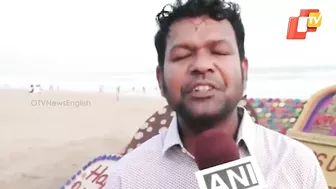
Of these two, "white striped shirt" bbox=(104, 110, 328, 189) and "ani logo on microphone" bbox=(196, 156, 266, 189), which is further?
"white striped shirt" bbox=(104, 110, 328, 189)

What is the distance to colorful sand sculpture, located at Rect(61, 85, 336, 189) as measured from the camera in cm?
131

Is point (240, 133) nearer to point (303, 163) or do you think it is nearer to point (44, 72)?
point (303, 163)

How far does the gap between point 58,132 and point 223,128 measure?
2.32 feet

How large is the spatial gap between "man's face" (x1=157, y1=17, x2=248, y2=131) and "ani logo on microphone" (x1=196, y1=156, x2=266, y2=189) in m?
0.22

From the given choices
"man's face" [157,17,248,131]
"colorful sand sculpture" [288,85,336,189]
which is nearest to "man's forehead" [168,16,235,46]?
"man's face" [157,17,248,131]

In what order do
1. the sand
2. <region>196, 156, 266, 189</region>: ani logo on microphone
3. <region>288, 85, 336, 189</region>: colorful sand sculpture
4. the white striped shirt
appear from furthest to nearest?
1. the sand
2. <region>288, 85, 336, 189</region>: colorful sand sculpture
3. the white striped shirt
4. <region>196, 156, 266, 189</region>: ani logo on microphone

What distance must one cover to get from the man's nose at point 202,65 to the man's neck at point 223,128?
0.31 ft

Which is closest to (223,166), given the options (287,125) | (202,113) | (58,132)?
(202,113)

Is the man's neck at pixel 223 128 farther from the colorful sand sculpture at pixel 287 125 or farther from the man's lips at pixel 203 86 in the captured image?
the colorful sand sculpture at pixel 287 125

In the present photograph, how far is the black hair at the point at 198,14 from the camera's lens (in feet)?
2.99

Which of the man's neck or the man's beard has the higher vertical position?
the man's beard

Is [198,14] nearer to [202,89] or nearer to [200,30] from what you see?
[200,30]

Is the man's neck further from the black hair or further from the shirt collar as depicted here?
the black hair

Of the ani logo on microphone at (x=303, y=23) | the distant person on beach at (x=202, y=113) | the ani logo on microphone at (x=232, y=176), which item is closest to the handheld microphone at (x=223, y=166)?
the ani logo on microphone at (x=232, y=176)
